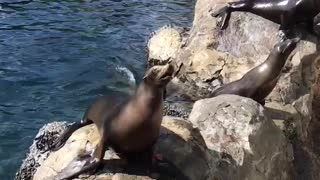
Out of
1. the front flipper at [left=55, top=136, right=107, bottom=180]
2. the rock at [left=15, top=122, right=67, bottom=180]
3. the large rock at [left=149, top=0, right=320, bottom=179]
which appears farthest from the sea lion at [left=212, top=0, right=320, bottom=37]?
the front flipper at [left=55, top=136, right=107, bottom=180]

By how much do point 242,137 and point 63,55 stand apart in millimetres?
5636

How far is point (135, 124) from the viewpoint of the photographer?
4488 mm

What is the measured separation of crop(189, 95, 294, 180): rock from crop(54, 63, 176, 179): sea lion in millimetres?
904

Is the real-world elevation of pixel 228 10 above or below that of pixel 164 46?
above

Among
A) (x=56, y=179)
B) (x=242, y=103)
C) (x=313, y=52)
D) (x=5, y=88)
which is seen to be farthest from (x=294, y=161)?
(x=5, y=88)

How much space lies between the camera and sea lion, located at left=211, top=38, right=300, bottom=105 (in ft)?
23.1

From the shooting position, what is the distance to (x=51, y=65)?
9.82 metres

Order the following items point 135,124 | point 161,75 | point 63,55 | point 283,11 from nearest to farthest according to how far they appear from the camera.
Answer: point 161,75
point 135,124
point 283,11
point 63,55

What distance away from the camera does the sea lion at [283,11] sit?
8547 millimetres

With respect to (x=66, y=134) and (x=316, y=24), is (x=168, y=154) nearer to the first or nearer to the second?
(x=66, y=134)

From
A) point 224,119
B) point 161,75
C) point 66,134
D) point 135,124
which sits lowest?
point 66,134

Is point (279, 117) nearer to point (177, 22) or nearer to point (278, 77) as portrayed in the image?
point (278, 77)

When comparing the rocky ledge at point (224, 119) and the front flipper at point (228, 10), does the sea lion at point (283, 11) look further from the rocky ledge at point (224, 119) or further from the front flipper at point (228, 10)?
the rocky ledge at point (224, 119)

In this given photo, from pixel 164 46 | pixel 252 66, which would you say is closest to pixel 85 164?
pixel 252 66
